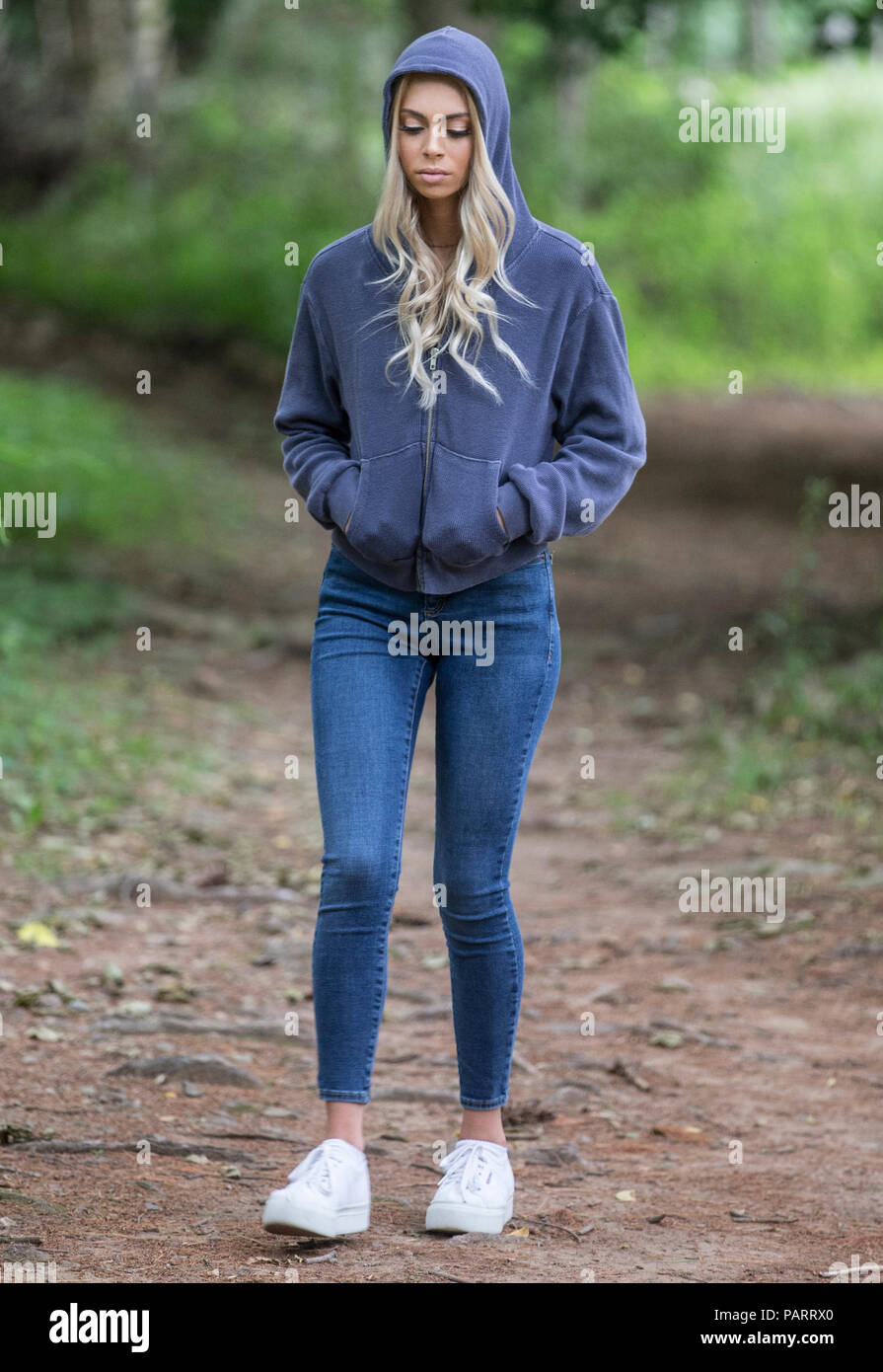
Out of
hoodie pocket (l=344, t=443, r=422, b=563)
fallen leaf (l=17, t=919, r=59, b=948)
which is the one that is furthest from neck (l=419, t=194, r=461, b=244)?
fallen leaf (l=17, t=919, r=59, b=948)

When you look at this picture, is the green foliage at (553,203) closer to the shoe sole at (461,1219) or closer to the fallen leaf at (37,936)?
the fallen leaf at (37,936)

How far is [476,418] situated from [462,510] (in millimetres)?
175

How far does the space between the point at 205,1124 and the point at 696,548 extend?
8808 mm

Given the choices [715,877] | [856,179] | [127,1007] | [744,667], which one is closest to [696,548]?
[744,667]

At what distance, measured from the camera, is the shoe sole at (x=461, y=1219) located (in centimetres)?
279

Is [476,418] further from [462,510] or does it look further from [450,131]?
[450,131]

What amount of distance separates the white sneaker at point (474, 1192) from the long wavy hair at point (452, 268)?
131cm

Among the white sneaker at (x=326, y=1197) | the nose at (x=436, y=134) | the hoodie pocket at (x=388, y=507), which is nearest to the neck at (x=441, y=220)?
the nose at (x=436, y=134)

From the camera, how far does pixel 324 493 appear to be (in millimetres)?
2822

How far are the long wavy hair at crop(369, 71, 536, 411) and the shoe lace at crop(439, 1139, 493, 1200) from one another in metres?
1.30

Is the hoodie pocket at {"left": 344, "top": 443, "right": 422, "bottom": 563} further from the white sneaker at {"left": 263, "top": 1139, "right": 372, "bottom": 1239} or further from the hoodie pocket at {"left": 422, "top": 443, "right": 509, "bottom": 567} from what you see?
the white sneaker at {"left": 263, "top": 1139, "right": 372, "bottom": 1239}

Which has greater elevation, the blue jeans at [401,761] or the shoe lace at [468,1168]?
the blue jeans at [401,761]
